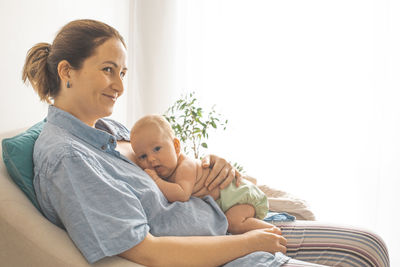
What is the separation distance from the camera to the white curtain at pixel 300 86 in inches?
112

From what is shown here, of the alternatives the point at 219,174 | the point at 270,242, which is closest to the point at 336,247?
the point at 270,242

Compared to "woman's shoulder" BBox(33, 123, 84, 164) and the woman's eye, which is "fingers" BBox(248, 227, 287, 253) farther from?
the woman's eye

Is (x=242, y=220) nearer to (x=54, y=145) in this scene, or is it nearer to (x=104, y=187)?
(x=104, y=187)

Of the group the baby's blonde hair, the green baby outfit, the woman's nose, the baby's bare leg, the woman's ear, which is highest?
the woman's ear

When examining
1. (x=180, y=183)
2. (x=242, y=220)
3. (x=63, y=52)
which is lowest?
(x=242, y=220)

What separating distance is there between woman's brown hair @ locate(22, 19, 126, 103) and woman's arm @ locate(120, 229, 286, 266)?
2.06 ft

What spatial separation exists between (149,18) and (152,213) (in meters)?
2.57

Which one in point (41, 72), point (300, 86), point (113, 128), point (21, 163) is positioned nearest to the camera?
point (21, 163)

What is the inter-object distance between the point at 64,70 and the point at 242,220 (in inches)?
31.1

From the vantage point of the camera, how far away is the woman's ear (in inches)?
49.9

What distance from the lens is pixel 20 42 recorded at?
1858 millimetres

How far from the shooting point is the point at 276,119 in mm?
3152

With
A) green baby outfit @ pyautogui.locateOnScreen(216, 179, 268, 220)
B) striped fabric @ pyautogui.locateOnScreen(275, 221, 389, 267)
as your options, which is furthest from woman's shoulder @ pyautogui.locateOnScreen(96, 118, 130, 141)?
striped fabric @ pyautogui.locateOnScreen(275, 221, 389, 267)

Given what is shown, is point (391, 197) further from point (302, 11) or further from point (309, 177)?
point (302, 11)
